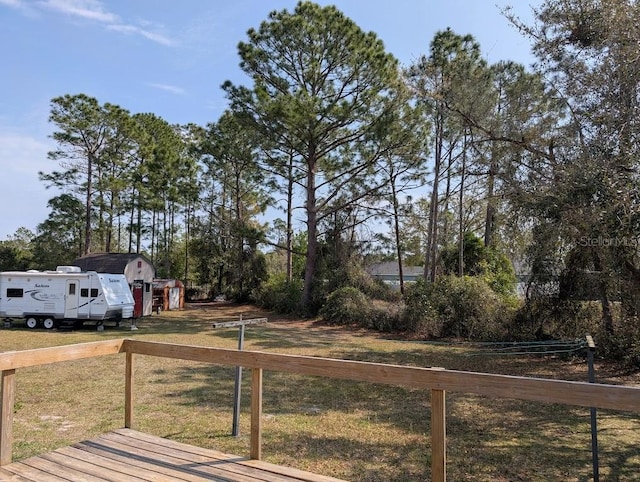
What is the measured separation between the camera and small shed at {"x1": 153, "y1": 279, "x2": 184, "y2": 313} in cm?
2197

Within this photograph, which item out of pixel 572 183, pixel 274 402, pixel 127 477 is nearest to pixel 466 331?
pixel 572 183

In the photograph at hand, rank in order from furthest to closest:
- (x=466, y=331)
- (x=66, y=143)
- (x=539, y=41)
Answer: (x=66, y=143) → (x=466, y=331) → (x=539, y=41)

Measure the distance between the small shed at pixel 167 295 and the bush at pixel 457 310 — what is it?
12601 mm

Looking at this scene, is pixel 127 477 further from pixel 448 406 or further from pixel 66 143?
pixel 66 143

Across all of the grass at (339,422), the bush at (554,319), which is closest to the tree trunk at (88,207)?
the grass at (339,422)

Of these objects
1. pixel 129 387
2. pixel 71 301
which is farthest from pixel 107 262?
pixel 129 387

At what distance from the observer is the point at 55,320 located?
15172 millimetres

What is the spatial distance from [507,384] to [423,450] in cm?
255

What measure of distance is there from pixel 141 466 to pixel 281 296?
59.8 feet

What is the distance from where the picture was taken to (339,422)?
5.52 meters

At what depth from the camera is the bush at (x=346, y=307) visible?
→ 16.8 metres

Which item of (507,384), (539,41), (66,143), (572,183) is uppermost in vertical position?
(66,143)

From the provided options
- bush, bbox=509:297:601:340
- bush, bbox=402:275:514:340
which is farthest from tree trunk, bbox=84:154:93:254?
bush, bbox=509:297:601:340

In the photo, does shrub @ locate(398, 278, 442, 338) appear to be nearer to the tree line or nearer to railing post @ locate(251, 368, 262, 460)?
the tree line
